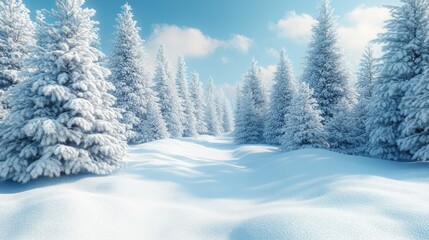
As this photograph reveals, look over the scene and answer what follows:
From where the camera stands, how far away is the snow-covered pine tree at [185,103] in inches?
1816

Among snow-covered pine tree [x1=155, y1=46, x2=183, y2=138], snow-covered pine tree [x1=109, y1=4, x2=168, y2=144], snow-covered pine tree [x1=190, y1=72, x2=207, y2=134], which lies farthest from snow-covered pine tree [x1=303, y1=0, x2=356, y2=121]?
snow-covered pine tree [x1=190, y1=72, x2=207, y2=134]

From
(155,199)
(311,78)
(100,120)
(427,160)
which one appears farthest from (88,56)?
(311,78)

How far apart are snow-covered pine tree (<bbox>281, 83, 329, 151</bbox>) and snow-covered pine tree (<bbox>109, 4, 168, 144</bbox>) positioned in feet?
43.0

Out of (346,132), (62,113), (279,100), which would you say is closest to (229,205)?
(62,113)

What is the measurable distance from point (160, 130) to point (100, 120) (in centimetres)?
1715

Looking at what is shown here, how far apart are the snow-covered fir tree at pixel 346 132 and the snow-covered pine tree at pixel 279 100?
909 centimetres

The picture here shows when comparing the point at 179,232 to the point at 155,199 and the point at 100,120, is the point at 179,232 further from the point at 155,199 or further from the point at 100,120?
the point at 100,120

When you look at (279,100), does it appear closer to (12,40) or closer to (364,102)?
(364,102)

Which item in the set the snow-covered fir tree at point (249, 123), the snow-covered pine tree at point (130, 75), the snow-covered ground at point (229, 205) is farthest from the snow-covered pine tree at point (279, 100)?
the snow-covered ground at point (229, 205)

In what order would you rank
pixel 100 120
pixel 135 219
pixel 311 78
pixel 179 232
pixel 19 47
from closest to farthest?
pixel 179 232 < pixel 135 219 < pixel 100 120 < pixel 19 47 < pixel 311 78

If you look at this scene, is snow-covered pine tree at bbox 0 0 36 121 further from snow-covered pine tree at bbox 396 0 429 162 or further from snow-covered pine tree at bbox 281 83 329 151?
snow-covered pine tree at bbox 396 0 429 162

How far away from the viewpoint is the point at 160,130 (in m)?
28.2

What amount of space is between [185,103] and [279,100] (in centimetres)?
2311

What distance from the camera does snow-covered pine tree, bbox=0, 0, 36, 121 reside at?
16.5 m
